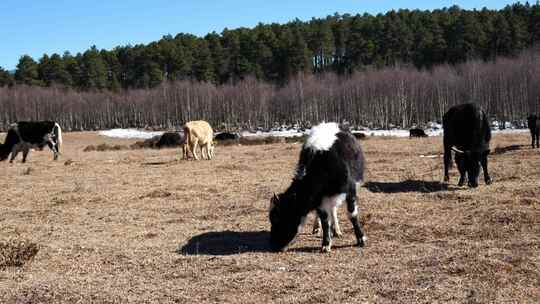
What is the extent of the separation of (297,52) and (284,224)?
103 metres

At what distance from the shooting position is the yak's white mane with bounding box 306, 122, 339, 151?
28.1 feet

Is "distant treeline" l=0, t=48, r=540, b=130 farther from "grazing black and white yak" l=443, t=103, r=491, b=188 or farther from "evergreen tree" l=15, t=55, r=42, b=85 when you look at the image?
"grazing black and white yak" l=443, t=103, r=491, b=188

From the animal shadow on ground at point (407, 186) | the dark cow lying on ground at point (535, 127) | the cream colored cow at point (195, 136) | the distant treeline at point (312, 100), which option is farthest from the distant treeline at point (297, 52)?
the animal shadow on ground at point (407, 186)

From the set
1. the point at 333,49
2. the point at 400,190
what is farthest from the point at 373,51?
the point at 400,190

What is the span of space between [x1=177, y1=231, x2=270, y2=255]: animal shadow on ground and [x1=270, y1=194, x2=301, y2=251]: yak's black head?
9.5 inches

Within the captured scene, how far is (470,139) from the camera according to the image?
1406 centimetres

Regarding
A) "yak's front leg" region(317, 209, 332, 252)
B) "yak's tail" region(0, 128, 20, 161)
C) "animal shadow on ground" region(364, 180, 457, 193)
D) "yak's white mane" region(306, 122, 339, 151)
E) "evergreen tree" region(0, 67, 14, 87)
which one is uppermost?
"evergreen tree" region(0, 67, 14, 87)

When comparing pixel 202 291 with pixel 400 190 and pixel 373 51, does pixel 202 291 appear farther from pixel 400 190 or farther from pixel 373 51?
pixel 373 51

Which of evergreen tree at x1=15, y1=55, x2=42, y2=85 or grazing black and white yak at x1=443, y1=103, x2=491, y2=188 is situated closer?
grazing black and white yak at x1=443, y1=103, x2=491, y2=188

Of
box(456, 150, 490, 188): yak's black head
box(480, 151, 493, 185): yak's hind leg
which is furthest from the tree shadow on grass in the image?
box(480, 151, 493, 185): yak's hind leg

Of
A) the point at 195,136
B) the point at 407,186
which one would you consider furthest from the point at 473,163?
the point at 195,136

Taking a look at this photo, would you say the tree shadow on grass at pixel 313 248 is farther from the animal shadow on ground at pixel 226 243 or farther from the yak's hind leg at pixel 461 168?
the yak's hind leg at pixel 461 168

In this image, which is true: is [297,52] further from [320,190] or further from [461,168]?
[320,190]

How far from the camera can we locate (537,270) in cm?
693
